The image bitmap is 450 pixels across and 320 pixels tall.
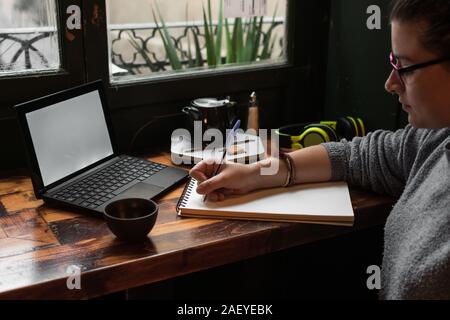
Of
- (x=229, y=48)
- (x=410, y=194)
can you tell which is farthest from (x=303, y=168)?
(x=229, y=48)

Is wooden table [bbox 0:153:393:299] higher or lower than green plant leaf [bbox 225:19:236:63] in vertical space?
lower

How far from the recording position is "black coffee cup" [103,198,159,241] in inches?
42.3

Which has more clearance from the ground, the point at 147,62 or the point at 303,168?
the point at 147,62

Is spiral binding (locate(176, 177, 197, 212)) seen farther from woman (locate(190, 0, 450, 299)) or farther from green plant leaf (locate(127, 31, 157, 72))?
green plant leaf (locate(127, 31, 157, 72))

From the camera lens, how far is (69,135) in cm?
135

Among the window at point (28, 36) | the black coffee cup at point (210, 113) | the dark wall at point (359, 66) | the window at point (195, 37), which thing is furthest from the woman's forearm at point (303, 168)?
the window at point (28, 36)

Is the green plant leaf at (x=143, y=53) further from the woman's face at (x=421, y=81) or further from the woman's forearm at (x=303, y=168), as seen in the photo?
the woman's face at (x=421, y=81)

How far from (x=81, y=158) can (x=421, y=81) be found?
2.61ft

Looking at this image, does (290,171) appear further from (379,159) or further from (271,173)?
(379,159)

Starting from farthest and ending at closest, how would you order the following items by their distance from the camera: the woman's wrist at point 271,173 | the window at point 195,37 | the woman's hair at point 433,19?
the window at point 195,37 < the woman's wrist at point 271,173 < the woman's hair at point 433,19

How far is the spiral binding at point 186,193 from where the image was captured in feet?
4.11

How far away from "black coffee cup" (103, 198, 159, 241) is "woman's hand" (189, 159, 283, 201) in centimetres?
15

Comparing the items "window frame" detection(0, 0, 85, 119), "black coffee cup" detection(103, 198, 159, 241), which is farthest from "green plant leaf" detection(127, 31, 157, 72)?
"black coffee cup" detection(103, 198, 159, 241)

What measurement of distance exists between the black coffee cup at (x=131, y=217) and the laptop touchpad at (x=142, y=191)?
13cm
